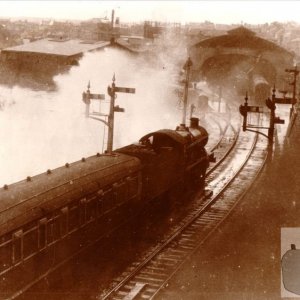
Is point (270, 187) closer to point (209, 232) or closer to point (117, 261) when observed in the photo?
point (209, 232)

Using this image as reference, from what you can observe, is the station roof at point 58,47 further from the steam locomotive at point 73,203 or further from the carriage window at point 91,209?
the carriage window at point 91,209

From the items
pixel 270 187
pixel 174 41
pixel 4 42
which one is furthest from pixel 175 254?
pixel 174 41

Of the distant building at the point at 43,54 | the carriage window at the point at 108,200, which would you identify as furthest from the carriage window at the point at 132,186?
the distant building at the point at 43,54

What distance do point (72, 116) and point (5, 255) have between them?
16.1 metres

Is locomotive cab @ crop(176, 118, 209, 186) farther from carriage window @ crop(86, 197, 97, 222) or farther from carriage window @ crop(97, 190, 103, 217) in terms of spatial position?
carriage window @ crop(86, 197, 97, 222)

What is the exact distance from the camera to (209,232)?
1546 cm

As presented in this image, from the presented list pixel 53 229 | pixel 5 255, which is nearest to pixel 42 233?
pixel 53 229

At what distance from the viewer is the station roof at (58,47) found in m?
31.9

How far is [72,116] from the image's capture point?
24.6 metres

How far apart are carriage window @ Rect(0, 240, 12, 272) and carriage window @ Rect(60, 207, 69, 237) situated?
67.1 inches

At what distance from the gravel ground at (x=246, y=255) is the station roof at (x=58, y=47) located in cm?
1582

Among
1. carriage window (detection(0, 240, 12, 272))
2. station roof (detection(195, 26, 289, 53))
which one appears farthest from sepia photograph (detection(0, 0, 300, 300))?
station roof (detection(195, 26, 289, 53))

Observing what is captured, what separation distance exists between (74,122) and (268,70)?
115 feet

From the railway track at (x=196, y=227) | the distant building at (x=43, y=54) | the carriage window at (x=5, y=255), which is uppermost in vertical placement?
the distant building at (x=43, y=54)
